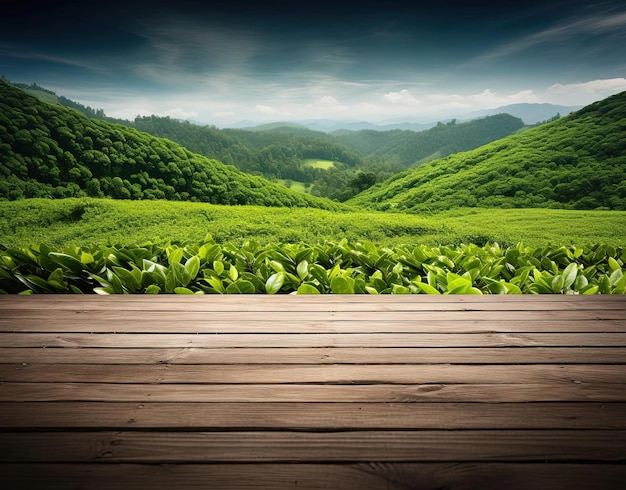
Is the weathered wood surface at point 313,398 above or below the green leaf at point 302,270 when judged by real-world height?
below

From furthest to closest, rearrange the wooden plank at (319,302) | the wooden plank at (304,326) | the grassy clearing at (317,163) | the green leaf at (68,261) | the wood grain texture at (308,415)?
the grassy clearing at (317,163) < the green leaf at (68,261) < the wooden plank at (319,302) < the wooden plank at (304,326) < the wood grain texture at (308,415)

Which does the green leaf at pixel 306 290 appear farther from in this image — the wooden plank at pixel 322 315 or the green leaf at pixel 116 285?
the green leaf at pixel 116 285

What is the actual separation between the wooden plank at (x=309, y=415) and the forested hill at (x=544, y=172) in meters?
8.64

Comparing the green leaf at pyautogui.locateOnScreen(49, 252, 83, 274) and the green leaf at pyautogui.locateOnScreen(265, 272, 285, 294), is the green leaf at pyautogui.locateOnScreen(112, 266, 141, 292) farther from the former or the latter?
the green leaf at pyautogui.locateOnScreen(265, 272, 285, 294)

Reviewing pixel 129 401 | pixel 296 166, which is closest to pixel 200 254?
pixel 129 401

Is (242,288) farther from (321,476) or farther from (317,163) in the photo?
(317,163)

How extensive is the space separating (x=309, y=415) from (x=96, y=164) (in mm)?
8623

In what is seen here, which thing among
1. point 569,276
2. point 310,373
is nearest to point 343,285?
point 310,373

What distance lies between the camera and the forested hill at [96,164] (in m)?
7.46

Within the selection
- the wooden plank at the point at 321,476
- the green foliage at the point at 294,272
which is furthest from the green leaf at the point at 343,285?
the wooden plank at the point at 321,476

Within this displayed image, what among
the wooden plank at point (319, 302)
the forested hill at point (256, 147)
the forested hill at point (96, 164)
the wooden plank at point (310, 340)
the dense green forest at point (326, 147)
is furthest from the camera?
the dense green forest at point (326, 147)

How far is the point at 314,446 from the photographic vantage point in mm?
768

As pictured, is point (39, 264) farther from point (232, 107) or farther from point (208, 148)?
point (208, 148)

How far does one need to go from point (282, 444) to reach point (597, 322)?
1254 millimetres
